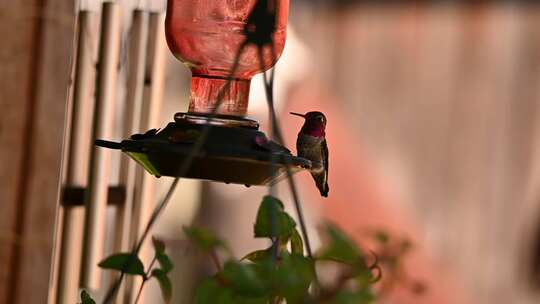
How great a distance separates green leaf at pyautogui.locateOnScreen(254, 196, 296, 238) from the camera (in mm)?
1221

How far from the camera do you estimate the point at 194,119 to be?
1.48m

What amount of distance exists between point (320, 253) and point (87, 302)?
0.45 meters

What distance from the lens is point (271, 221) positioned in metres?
1.22

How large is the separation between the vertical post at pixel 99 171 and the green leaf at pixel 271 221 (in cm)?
93

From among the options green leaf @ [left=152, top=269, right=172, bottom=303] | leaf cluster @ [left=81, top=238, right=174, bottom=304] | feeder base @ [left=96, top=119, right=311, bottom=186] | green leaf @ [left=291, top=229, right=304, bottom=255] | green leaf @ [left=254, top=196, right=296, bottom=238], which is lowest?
green leaf @ [left=152, top=269, right=172, bottom=303]

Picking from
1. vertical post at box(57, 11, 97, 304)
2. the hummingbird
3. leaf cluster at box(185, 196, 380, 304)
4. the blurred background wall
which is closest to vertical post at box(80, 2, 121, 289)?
vertical post at box(57, 11, 97, 304)

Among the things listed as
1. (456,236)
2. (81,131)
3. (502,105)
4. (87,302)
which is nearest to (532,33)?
(502,105)

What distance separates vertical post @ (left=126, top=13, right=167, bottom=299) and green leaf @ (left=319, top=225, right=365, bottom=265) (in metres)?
1.37

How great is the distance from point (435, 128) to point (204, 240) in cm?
339

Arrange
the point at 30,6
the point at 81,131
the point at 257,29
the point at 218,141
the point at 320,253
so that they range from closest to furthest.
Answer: the point at 320,253
the point at 257,29
the point at 218,141
the point at 30,6
the point at 81,131

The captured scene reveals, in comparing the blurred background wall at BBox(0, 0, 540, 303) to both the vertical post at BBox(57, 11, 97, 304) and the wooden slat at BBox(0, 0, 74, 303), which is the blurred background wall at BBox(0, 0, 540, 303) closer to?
the vertical post at BBox(57, 11, 97, 304)

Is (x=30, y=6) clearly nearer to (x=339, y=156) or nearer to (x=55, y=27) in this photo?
(x=55, y=27)

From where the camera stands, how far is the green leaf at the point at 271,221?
122 cm

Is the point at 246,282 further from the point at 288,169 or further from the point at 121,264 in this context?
the point at 121,264
